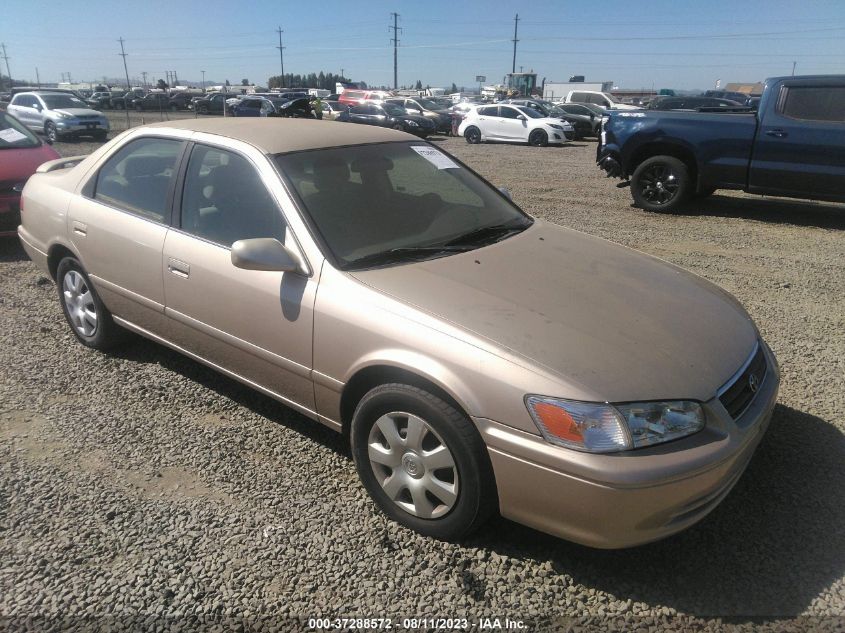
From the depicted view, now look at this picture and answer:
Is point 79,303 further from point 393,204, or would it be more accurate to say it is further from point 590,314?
point 590,314

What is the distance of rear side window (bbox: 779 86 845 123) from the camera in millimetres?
7848

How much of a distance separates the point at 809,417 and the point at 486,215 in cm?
215

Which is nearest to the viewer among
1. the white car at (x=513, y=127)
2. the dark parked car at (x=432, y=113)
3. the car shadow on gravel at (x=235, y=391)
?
the car shadow on gravel at (x=235, y=391)

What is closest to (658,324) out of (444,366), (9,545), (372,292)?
(444,366)

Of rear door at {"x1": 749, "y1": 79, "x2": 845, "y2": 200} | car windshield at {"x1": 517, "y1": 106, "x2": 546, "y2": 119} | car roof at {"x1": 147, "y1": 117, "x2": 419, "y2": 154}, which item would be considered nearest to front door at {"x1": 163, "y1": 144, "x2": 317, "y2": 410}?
car roof at {"x1": 147, "y1": 117, "x2": 419, "y2": 154}

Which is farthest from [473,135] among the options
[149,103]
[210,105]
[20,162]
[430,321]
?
[149,103]

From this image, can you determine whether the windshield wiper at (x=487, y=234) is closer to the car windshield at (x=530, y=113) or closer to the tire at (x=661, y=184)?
the tire at (x=661, y=184)

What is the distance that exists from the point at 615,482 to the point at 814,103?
8.04 meters

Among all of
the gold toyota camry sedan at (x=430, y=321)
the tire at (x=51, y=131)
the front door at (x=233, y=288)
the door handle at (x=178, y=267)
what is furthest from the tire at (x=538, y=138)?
the door handle at (x=178, y=267)

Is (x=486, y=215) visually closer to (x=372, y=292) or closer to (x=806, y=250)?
(x=372, y=292)

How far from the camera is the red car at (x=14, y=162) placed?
6.69 metres

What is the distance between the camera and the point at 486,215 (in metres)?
3.59

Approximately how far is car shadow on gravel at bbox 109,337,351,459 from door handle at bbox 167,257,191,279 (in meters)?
0.72

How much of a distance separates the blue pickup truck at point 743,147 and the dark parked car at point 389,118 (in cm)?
1636
